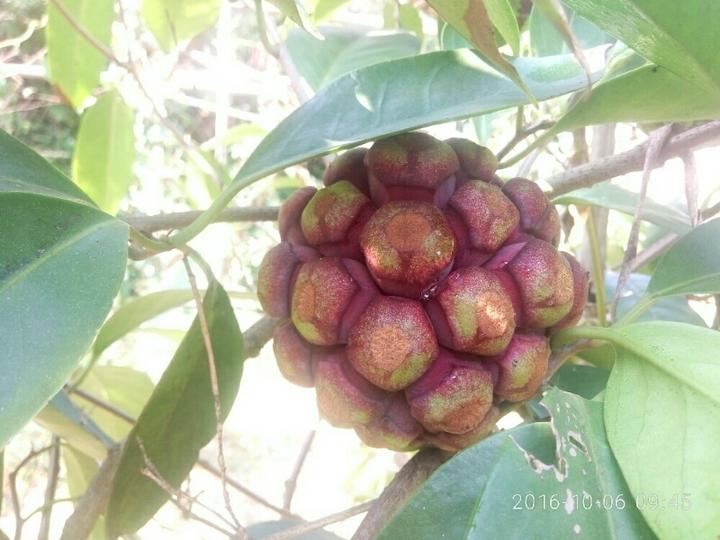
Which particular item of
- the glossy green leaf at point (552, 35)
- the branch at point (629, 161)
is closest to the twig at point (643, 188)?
the branch at point (629, 161)

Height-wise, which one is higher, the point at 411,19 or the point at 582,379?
the point at 411,19

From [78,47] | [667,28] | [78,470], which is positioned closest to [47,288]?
[667,28]

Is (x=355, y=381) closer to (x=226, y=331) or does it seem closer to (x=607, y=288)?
(x=226, y=331)

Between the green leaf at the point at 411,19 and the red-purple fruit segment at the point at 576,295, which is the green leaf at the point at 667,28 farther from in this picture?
the green leaf at the point at 411,19

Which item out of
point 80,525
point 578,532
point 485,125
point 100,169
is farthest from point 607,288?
point 100,169

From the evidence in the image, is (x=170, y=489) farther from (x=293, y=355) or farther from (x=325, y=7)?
(x=325, y=7)

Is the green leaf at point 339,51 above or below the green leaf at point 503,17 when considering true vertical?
below
